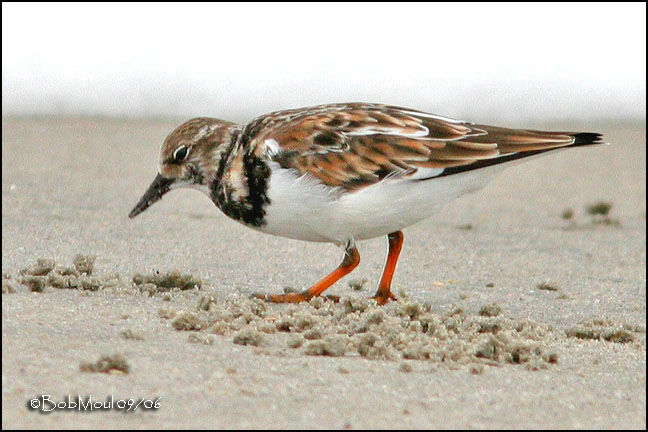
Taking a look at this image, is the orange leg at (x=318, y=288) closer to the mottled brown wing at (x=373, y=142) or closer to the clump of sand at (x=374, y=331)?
the clump of sand at (x=374, y=331)

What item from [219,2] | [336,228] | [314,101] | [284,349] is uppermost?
[219,2]

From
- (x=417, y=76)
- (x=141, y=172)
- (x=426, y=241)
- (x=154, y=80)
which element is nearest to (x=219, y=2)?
(x=154, y=80)

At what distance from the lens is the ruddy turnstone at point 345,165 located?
490 cm

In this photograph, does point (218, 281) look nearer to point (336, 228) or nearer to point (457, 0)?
point (336, 228)

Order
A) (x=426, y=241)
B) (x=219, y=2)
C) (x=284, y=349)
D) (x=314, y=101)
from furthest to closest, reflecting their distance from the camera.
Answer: (x=219, y=2), (x=314, y=101), (x=426, y=241), (x=284, y=349)

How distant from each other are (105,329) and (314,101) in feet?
25.1

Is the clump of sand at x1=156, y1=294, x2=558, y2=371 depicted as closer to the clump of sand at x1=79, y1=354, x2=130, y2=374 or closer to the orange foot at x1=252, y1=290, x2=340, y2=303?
the orange foot at x1=252, y1=290, x2=340, y2=303

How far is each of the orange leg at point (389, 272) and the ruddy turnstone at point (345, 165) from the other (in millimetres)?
35

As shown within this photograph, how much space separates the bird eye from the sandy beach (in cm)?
54

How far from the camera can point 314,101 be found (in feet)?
37.9

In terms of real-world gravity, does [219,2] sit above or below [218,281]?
above

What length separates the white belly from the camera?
192 inches
